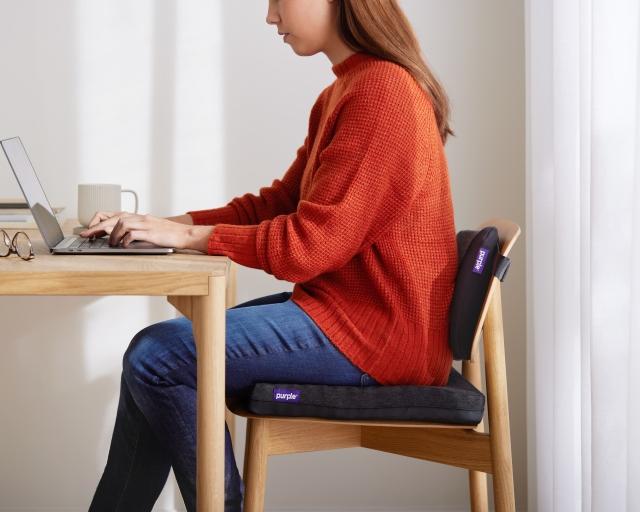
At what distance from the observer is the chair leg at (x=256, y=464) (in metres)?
1.42

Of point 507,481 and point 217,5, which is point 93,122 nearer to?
point 217,5

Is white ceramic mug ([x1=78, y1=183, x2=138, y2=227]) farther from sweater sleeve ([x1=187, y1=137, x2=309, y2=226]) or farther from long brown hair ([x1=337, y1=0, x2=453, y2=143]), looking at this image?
long brown hair ([x1=337, y1=0, x2=453, y2=143])

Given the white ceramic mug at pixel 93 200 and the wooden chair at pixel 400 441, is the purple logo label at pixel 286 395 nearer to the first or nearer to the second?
the wooden chair at pixel 400 441

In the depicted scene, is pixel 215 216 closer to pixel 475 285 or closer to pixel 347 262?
pixel 347 262

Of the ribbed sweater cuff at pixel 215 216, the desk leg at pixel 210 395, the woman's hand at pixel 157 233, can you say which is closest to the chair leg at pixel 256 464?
the desk leg at pixel 210 395

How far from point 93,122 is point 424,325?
4.06 ft

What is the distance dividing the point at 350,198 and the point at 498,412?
0.44m

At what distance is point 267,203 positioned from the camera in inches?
73.7

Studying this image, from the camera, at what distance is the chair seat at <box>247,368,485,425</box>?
137 cm

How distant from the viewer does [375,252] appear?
1432 mm

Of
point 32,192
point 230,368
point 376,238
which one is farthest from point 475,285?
point 32,192

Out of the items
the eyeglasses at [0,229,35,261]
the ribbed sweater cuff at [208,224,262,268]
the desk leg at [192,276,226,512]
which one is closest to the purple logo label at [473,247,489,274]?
the ribbed sweater cuff at [208,224,262,268]

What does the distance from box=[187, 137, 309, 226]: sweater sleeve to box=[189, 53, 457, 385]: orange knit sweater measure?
0.39 m

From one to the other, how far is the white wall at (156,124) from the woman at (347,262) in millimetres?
828
